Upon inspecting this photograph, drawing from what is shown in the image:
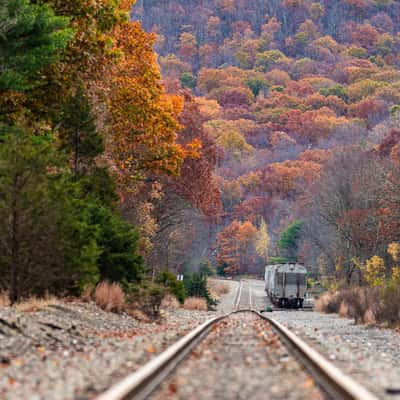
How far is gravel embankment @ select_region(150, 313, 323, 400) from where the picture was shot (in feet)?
24.6

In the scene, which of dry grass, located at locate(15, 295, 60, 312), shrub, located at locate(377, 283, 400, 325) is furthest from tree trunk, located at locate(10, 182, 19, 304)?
shrub, located at locate(377, 283, 400, 325)

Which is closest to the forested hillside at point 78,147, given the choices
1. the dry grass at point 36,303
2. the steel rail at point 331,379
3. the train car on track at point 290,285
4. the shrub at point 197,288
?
the dry grass at point 36,303

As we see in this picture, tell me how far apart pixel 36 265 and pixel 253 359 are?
8.31 meters

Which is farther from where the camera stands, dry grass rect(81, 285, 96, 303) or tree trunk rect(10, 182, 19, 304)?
dry grass rect(81, 285, 96, 303)

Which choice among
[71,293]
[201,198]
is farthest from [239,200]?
[71,293]

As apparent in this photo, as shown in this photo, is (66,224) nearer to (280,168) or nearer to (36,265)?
(36,265)

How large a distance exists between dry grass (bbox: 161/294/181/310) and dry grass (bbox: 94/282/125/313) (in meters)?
8.63

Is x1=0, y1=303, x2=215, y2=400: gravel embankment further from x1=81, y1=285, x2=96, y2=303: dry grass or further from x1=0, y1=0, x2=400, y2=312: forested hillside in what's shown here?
x1=81, y1=285, x2=96, y2=303: dry grass

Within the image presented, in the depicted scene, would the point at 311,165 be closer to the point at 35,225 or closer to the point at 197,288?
the point at 197,288

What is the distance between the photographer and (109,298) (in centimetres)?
2170

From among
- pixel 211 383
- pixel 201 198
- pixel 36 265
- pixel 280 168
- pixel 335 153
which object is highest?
pixel 280 168

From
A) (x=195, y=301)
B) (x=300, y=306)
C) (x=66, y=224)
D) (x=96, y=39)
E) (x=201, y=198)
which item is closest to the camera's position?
(x=66, y=224)

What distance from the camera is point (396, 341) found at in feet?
62.0

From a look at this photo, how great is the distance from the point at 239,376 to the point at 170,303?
2492 centimetres
